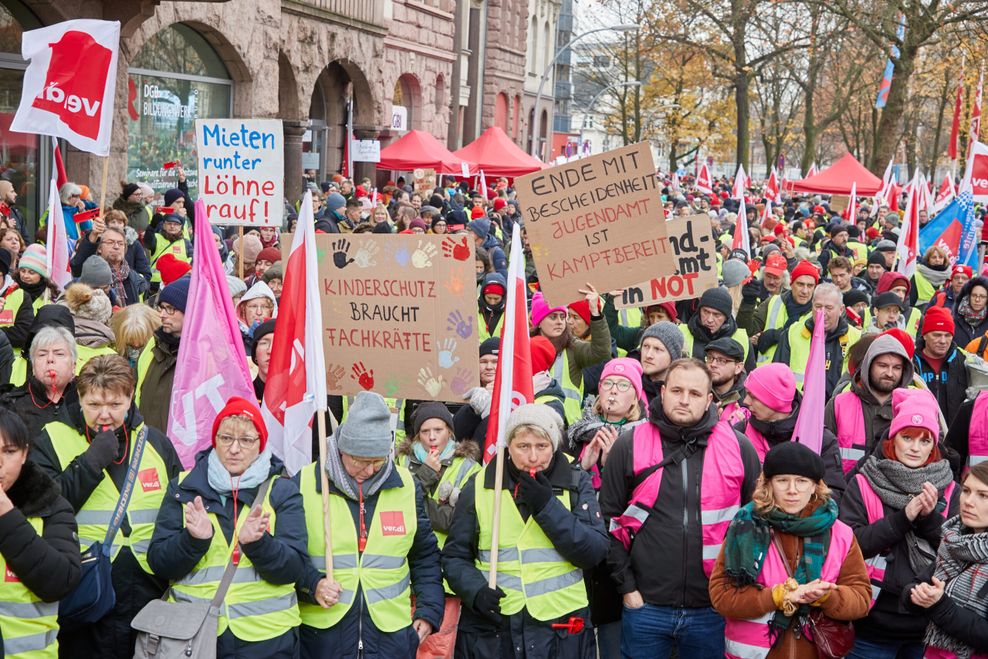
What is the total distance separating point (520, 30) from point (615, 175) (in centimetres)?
4218

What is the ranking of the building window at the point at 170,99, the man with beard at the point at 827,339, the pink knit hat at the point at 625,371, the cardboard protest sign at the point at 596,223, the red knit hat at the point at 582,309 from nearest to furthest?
the pink knit hat at the point at 625,371, the cardboard protest sign at the point at 596,223, the red knit hat at the point at 582,309, the man with beard at the point at 827,339, the building window at the point at 170,99

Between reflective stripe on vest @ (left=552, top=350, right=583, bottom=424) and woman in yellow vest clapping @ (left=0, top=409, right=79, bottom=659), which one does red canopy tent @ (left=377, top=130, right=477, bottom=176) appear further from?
woman in yellow vest clapping @ (left=0, top=409, right=79, bottom=659)

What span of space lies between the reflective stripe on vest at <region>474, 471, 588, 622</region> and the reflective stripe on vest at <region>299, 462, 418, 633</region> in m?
0.33

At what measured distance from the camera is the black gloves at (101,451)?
4.68 meters

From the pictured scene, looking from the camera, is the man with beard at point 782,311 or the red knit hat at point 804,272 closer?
the man with beard at point 782,311

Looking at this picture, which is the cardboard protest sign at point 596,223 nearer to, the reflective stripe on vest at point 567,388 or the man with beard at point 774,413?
the reflective stripe on vest at point 567,388

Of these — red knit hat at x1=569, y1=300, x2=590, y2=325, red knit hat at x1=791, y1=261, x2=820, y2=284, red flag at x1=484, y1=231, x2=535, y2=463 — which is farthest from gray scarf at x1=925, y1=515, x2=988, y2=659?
red knit hat at x1=791, y1=261, x2=820, y2=284

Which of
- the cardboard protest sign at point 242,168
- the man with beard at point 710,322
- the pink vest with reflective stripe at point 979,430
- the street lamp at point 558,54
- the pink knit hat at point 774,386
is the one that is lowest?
the pink vest with reflective stripe at point 979,430

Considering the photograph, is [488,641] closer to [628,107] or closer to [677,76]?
[677,76]

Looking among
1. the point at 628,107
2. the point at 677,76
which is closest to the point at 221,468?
the point at 677,76

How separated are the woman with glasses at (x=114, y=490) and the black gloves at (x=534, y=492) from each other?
1.43m

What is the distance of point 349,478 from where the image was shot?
4.67 meters

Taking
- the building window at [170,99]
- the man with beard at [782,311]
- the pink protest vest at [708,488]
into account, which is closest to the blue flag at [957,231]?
the man with beard at [782,311]

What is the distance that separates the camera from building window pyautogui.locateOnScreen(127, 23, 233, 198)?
1883 centimetres
